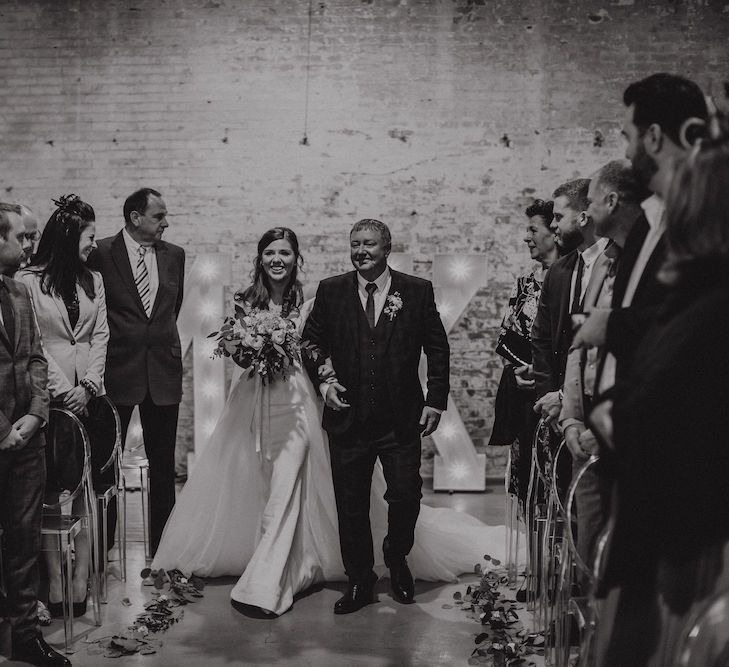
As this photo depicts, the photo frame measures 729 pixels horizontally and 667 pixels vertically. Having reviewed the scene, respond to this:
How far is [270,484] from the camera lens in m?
4.77

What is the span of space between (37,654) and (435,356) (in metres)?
2.26

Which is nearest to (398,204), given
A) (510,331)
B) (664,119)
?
(510,331)

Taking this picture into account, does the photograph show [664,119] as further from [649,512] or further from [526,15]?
[526,15]

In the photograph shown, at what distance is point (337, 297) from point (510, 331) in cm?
98

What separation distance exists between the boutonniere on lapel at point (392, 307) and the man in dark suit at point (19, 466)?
5.53ft

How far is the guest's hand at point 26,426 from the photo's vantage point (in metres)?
3.55

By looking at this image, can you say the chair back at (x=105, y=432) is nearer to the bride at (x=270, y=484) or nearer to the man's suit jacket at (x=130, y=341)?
the man's suit jacket at (x=130, y=341)

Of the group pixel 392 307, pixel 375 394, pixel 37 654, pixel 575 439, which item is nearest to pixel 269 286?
pixel 392 307

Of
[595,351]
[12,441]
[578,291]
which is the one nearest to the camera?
[595,351]

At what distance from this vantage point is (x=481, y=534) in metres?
5.43

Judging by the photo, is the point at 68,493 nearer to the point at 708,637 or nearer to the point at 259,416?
the point at 259,416

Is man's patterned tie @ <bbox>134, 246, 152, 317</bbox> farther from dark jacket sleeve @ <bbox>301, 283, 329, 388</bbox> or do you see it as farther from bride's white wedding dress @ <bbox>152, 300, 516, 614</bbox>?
dark jacket sleeve @ <bbox>301, 283, 329, 388</bbox>

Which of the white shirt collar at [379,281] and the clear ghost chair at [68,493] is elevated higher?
the white shirt collar at [379,281]

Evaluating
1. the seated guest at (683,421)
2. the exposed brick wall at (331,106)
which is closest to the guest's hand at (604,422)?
the seated guest at (683,421)
